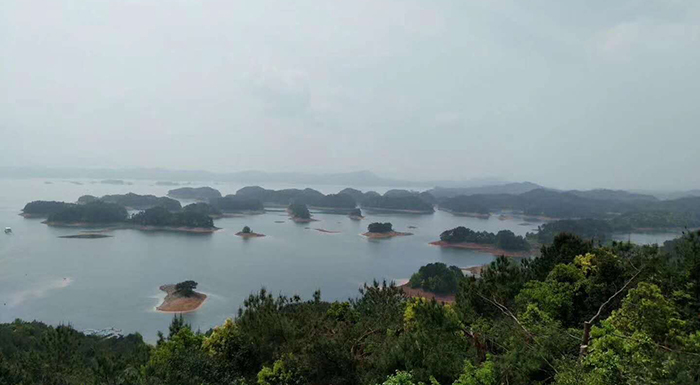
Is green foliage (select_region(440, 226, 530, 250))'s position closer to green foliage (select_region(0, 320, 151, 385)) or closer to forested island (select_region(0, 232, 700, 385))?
forested island (select_region(0, 232, 700, 385))

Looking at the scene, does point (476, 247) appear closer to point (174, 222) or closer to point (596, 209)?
point (174, 222)

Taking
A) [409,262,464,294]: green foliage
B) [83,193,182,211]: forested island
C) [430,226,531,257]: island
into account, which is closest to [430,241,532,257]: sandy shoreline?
[430,226,531,257]: island

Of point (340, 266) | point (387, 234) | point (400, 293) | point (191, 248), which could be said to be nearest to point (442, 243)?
point (387, 234)

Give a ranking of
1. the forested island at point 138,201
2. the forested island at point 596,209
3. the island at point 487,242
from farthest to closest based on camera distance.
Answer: the forested island at point 138,201 < the forested island at point 596,209 < the island at point 487,242

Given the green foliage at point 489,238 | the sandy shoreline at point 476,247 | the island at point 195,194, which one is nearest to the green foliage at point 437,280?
the sandy shoreline at point 476,247

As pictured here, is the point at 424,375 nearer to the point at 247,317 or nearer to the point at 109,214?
the point at 247,317

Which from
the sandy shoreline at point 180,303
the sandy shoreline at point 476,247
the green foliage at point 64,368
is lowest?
the sandy shoreline at point 180,303

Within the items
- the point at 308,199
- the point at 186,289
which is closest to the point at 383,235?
the point at 186,289

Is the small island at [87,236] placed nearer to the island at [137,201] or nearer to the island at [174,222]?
the island at [174,222]
